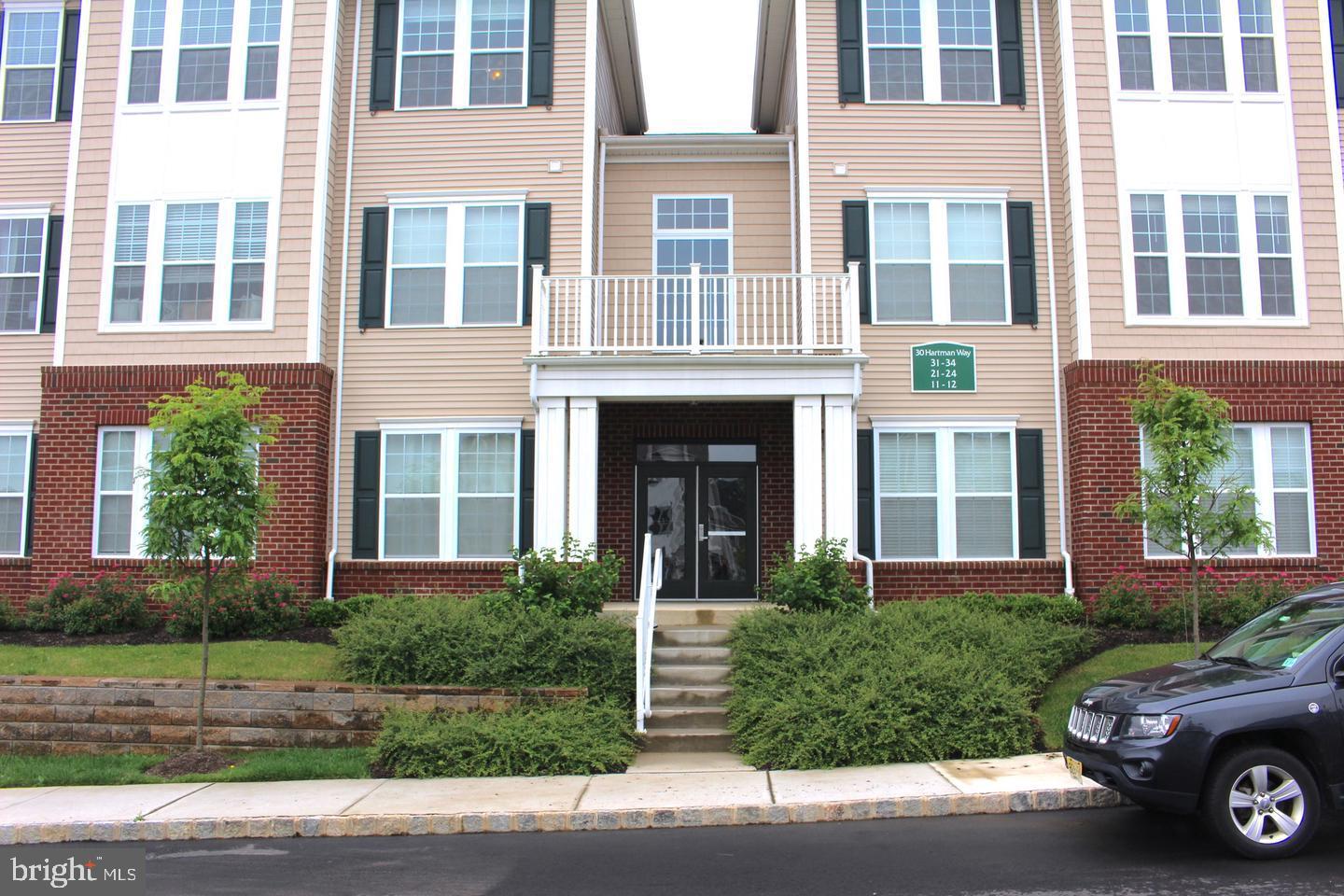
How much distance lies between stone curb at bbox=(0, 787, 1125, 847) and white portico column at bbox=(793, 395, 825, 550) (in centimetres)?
552

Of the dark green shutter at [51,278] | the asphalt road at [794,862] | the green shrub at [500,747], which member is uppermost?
the dark green shutter at [51,278]

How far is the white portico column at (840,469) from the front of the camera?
13344mm

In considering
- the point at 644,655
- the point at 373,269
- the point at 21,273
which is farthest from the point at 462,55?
the point at 644,655

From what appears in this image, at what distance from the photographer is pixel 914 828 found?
7535 millimetres

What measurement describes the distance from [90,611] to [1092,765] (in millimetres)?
12211

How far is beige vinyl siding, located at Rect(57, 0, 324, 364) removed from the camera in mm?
14688

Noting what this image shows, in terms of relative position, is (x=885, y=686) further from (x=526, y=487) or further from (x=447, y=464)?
(x=447, y=464)

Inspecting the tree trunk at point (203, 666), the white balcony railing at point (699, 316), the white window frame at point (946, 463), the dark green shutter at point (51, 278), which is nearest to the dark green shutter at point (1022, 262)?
the white window frame at point (946, 463)

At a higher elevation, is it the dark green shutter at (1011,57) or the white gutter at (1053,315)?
the dark green shutter at (1011,57)

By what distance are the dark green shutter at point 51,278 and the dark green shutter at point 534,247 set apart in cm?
683

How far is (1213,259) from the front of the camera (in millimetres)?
14469

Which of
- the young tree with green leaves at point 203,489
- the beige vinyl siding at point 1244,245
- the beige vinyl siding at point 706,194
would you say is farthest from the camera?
the beige vinyl siding at point 706,194

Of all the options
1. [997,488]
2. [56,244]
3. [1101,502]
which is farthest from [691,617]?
[56,244]

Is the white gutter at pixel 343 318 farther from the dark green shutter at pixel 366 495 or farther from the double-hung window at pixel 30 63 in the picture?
the double-hung window at pixel 30 63
